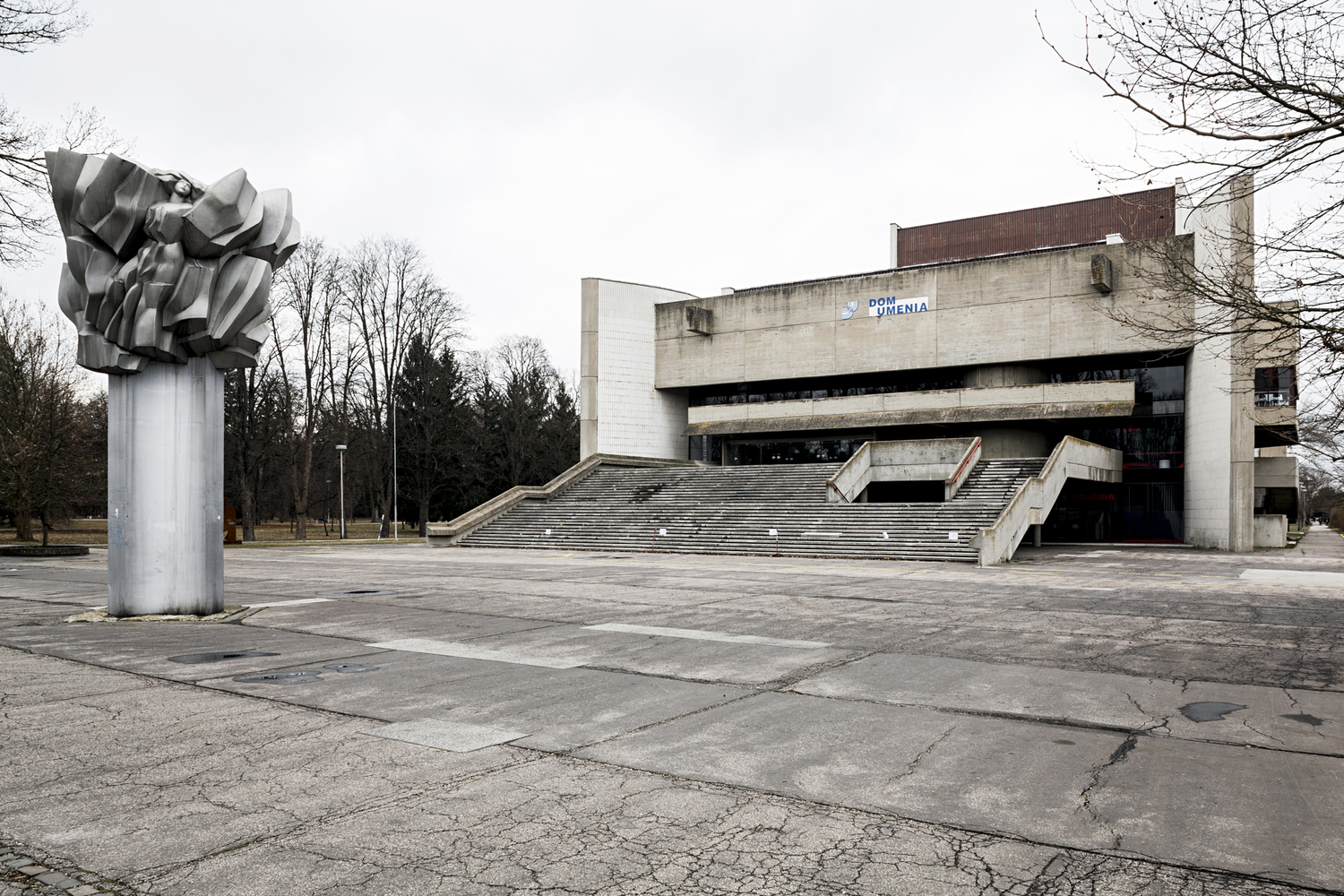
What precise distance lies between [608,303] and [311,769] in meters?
45.1

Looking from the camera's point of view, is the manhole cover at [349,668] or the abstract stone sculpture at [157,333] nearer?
the manhole cover at [349,668]

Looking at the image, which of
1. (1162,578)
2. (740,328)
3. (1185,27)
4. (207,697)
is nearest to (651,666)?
(207,697)

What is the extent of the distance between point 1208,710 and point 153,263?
1441 cm

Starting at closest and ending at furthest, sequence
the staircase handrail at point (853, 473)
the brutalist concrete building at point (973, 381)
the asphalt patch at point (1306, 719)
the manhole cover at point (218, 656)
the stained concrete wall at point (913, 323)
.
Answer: the asphalt patch at point (1306, 719) < the manhole cover at point (218, 656) < the staircase handrail at point (853, 473) < the brutalist concrete building at point (973, 381) < the stained concrete wall at point (913, 323)

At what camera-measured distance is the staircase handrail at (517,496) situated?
38031mm

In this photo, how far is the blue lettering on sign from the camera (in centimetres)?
4303

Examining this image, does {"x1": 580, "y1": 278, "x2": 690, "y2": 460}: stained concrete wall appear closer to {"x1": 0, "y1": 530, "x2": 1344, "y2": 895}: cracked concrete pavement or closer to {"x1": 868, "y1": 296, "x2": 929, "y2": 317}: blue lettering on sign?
{"x1": 868, "y1": 296, "x2": 929, "y2": 317}: blue lettering on sign

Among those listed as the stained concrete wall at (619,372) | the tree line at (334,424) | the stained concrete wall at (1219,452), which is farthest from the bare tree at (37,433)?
the stained concrete wall at (1219,452)

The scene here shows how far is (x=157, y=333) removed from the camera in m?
13.1

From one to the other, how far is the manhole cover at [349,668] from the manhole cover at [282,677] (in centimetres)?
24

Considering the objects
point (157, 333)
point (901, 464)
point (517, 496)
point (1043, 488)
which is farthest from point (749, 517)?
point (157, 333)

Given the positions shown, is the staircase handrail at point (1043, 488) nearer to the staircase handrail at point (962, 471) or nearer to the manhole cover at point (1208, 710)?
the staircase handrail at point (962, 471)

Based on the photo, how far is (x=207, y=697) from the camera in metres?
8.04

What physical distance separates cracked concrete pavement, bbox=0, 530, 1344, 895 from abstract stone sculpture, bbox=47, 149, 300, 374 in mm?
4203
